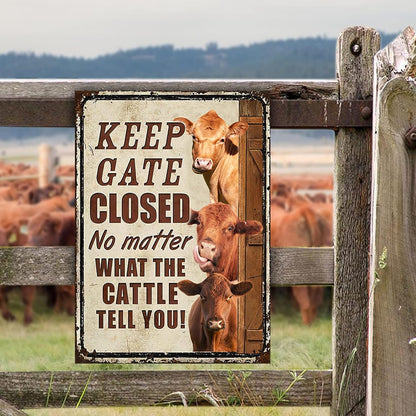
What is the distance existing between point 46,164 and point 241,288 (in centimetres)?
1816

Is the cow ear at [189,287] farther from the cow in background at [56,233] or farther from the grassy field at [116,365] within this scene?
the cow in background at [56,233]

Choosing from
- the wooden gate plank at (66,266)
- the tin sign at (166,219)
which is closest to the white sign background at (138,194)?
the tin sign at (166,219)

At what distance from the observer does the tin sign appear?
12.4 ft

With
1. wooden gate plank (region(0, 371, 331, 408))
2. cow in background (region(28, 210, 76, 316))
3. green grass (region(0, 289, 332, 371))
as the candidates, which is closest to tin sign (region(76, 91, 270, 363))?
wooden gate plank (region(0, 371, 331, 408))

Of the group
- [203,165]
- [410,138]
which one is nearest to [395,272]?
[410,138]

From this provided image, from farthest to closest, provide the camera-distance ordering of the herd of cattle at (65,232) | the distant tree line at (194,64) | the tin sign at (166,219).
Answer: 1. the distant tree line at (194,64)
2. the herd of cattle at (65,232)
3. the tin sign at (166,219)

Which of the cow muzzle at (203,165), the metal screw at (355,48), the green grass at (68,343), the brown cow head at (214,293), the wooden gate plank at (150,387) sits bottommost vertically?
the green grass at (68,343)

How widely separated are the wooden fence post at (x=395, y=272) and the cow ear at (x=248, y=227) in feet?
2.84

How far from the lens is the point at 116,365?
6.34 metres

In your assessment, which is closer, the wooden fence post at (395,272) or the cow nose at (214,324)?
the wooden fence post at (395,272)

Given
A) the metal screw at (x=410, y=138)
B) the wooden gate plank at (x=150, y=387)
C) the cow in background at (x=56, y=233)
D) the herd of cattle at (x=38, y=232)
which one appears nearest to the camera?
the metal screw at (x=410, y=138)

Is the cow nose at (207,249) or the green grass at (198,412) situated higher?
the cow nose at (207,249)

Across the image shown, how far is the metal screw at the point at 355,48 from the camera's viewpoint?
3.82 metres

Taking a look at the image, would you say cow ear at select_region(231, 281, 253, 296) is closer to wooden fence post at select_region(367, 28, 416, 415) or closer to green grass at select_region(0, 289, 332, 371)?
wooden fence post at select_region(367, 28, 416, 415)
